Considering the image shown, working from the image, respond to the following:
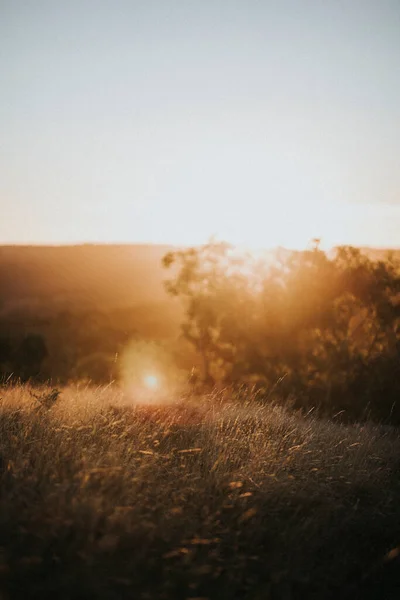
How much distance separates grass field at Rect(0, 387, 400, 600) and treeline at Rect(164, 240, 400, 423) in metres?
18.2

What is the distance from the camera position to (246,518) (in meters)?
4.99

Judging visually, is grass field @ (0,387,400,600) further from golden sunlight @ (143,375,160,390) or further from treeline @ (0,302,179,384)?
treeline @ (0,302,179,384)

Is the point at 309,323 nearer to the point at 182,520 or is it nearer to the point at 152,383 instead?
the point at 152,383

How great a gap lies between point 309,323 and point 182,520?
23292mm

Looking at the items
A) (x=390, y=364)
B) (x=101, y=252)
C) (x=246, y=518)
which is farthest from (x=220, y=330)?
(x=101, y=252)

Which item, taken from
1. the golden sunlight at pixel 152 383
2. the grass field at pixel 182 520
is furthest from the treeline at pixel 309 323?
the grass field at pixel 182 520

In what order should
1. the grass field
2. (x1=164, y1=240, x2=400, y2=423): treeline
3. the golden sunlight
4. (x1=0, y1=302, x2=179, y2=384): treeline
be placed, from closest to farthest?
the grass field < the golden sunlight < (x1=164, y1=240, x2=400, y2=423): treeline < (x1=0, y1=302, x2=179, y2=384): treeline

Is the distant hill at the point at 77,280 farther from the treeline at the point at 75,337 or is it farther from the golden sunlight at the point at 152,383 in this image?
the golden sunlight at the point at 152,383

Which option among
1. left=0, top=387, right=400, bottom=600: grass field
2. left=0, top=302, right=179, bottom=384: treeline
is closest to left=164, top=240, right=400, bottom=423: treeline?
left=0, top=302, right=179, bottom=384: treeline

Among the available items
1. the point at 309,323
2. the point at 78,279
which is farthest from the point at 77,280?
the point at 309,323

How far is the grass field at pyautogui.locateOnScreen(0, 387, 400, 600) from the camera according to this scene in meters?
3.95

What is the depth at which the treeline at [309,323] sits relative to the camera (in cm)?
2472

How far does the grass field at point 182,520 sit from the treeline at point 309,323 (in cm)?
1817

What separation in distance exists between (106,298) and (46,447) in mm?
71986
